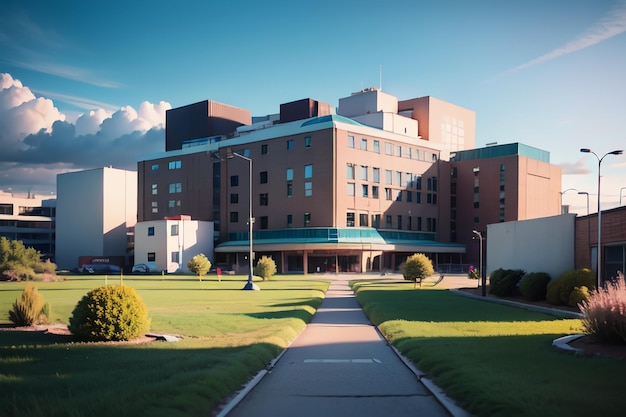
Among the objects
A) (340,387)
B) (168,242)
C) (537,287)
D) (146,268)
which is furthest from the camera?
(168,242)

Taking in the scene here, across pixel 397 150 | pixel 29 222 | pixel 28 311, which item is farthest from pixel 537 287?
pixel 29 222

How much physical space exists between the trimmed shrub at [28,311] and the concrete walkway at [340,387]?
29.2 ft

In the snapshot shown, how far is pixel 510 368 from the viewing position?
36.0ft

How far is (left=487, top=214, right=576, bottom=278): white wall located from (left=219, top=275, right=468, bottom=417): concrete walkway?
19.4 metres

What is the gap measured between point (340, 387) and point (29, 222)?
133 metres

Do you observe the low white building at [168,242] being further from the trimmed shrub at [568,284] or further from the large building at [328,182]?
the trimmed shrub at [568,284]

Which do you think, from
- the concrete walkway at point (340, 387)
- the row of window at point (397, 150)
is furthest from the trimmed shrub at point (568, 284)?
the row of window at point (397, 150)

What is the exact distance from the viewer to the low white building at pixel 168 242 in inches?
3499

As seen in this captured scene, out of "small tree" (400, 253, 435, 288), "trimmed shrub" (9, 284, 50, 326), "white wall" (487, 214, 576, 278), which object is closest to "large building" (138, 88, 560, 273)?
"small tree" (400, 253, 435, 288)

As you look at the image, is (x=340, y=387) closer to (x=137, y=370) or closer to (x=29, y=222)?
(x=137, y=370)

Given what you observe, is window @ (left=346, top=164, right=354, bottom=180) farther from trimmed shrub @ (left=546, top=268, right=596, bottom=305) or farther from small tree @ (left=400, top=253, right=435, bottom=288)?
trimmed shrub @ (left=546, top=268, right=596, bottom=305)

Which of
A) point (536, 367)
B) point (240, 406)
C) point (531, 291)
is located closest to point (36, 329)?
point (240, 406)

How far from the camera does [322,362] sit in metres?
13.6

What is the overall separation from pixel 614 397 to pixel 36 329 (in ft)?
53.6
